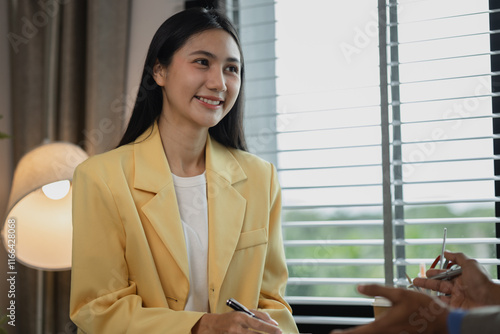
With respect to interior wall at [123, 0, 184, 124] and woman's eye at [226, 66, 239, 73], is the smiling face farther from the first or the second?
interior wall at [123, 0, 184, 124]

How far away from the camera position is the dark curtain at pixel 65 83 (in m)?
2.50

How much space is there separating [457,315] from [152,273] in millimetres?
1052

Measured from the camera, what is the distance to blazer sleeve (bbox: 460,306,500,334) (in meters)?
0.93

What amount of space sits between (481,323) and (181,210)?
1157 millimetres

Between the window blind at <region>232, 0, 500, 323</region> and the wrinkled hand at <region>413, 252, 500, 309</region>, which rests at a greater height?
the window blind at <region>232, 0, 500, 323</region>

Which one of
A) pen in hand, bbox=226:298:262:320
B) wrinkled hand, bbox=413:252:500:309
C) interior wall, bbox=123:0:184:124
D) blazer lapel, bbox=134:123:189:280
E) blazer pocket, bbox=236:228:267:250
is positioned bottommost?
pen in hand, bbox=226:298:262:320

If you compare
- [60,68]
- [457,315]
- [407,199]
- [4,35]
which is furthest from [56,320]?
[457,315]

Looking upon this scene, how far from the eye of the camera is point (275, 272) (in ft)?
6.64

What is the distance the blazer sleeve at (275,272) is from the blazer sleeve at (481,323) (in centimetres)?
100

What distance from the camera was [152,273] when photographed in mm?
1764

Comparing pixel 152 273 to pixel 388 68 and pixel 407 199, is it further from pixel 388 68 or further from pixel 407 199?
pixel 388 68

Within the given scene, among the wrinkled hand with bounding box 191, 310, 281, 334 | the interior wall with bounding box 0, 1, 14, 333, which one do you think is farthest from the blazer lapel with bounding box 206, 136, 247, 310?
the interior wall with bounding box 0, 1, 14, 333

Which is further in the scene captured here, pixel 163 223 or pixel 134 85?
pixel 134 85

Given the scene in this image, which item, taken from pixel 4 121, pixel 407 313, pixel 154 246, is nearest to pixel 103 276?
pixel 154 246
